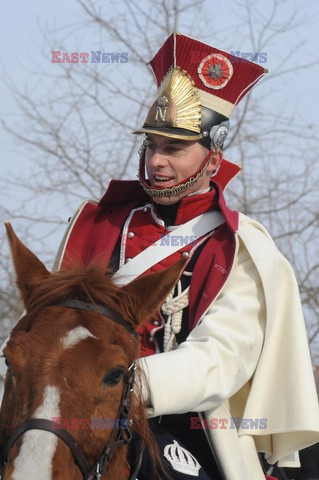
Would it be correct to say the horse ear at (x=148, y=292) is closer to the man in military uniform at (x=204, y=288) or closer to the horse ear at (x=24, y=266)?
the man in military uniform at (x=204, y=288)

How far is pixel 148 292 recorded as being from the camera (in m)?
4.20

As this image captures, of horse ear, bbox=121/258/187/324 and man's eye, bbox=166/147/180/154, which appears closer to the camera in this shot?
horse ear, bbox=121/258/187/324

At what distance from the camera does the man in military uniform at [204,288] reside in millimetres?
4746

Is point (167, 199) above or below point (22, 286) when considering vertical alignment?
above

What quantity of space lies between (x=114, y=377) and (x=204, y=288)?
1.32 m

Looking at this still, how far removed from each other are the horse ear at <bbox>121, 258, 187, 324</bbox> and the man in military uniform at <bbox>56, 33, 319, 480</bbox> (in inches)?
11.0

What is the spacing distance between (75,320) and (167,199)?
1.66 meters

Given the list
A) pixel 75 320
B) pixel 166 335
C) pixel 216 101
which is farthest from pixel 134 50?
pixel 75 320

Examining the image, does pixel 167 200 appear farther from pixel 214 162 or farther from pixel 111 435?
pixel 111 435

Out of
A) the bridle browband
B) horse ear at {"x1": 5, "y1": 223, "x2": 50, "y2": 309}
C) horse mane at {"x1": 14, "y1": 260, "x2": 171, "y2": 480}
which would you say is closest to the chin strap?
horse mane at {"x1": 14, "y1": 260, "x2": 171, "y2": 480}

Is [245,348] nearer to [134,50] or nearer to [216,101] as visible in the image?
[216,101]

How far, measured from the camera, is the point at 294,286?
5.32m

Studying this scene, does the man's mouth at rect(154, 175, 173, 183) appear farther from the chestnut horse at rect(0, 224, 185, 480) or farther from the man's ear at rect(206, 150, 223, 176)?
the chestnut horse at rect(0, 224, 185, 480)

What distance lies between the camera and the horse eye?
3912 mm
